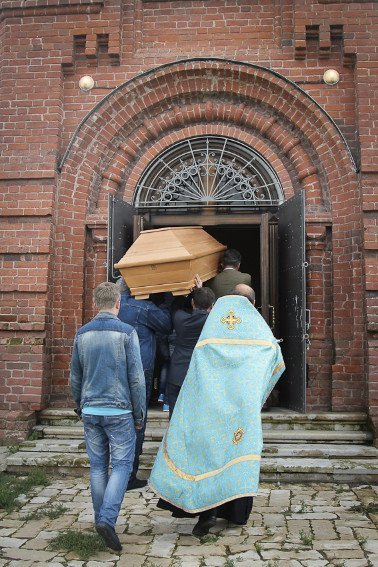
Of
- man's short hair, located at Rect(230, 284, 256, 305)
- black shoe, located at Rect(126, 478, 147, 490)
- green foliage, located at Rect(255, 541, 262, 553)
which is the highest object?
man's short hair, located at Rect(230, 284, 256, 305)

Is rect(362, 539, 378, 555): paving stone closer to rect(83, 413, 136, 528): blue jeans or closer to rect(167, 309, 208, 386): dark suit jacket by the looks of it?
rect(83, 413, 136, 528): blue jeans

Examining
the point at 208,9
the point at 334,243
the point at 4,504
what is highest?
the point at 208,9

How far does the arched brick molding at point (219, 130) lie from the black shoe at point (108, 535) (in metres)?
3.53

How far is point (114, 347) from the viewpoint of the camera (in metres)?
4.24

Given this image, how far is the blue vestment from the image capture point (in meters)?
4.27

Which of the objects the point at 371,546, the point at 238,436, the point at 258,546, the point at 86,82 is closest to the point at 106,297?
the point at 238,436

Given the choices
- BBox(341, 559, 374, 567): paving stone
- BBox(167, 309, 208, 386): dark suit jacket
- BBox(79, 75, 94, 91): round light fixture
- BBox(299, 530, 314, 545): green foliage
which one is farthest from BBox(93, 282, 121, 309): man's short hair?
BBox(79, 75, 94, 91): round light fixture

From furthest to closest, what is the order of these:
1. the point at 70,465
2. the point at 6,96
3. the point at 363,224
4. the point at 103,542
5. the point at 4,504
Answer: the point at 6,96, the point at 363,224, the point at 70,465, the point at 4,504, the point at 103,542

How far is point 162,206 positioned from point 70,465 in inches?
132

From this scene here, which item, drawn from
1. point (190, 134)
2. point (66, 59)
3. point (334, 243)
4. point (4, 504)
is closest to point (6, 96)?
point (66, 59)

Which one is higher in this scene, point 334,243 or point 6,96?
Answer: point 6,96

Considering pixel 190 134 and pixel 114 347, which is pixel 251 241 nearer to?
pixel 190 134

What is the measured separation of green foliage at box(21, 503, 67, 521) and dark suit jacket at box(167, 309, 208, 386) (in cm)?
135

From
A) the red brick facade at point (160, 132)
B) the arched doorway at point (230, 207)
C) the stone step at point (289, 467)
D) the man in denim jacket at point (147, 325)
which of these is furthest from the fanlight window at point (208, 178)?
the stone step at point (289, 467)
